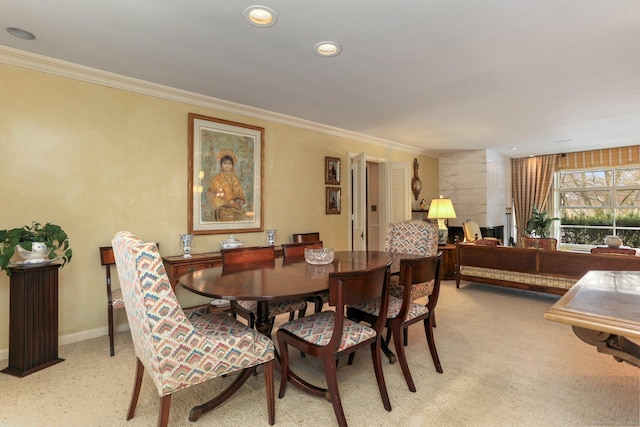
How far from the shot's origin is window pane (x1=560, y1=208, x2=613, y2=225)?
672 centimetres

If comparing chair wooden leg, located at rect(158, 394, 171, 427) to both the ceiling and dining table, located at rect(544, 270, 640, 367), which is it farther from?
the ceiling

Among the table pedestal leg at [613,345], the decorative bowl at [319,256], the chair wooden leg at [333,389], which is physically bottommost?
the chair wooden leg at [333,389]

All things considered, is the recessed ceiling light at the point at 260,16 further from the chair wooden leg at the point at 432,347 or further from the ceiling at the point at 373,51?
the chair wooden leg at the point at 432,347

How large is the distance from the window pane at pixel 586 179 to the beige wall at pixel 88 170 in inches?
283

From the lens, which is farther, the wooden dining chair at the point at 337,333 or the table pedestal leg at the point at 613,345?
the wooden dining chair at the point at 337,333

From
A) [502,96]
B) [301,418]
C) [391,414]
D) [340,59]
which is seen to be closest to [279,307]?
[301,418]

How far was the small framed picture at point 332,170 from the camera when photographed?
4809 millimetres

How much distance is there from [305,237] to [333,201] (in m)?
0.83

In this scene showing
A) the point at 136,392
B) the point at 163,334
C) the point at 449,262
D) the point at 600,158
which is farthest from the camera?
the point at 600,158

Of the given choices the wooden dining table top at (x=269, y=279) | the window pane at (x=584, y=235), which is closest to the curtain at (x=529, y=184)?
the window pane at (x=584, y=235)

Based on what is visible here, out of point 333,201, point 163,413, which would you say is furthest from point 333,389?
point 333,201

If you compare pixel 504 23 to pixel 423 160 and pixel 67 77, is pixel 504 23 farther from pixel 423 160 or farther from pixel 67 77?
pixel 423 160

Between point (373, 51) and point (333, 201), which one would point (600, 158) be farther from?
point (373, 51)

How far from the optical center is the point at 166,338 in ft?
4.81
